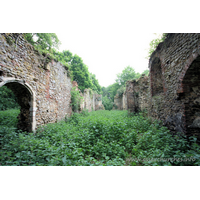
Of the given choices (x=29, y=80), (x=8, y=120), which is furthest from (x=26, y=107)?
(x=8, y=120)

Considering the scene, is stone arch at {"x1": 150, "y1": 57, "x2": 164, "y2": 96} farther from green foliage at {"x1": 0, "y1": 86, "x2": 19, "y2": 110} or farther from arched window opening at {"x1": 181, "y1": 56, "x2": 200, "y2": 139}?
green foliage at {"x1": 0, "y1": 86, "x2": 19, "y2": 110}

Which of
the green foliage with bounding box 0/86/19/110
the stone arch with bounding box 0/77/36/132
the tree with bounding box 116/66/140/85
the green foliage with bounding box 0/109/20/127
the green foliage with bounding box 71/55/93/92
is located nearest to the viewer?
the stone arch with bounding box 0/77/36/132

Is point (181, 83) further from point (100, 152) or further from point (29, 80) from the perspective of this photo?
point (29, 80)

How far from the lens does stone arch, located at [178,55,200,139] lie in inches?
122

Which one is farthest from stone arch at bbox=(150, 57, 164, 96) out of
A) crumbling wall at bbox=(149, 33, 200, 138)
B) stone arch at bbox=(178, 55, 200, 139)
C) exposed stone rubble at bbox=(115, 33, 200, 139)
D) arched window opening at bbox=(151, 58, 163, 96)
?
stone arch at bbox=(178, 55, 200, 139)

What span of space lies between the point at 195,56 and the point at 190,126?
201cm

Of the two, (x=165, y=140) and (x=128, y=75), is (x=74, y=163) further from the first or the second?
(x=128, y=75)

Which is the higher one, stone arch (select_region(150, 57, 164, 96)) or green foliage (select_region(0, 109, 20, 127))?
stone arch (select_region(150, 57, 164, 96))

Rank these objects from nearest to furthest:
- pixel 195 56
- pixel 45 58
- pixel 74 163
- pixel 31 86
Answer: pixel 74 163, pixel 195 56, pixel 31 86, pixel 45 58

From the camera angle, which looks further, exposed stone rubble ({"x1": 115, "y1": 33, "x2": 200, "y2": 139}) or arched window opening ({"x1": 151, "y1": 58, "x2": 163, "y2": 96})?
arched window opening ({"x1": 151, "y1": 58, "x2": 163, "y2": 96})

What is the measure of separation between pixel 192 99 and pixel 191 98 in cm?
4

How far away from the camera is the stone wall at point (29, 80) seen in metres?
3.37

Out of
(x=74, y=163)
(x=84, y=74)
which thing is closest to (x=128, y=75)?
(x=84, y=74)

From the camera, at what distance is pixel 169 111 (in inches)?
161
